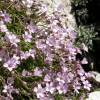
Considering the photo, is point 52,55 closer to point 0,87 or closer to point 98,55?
point 0,87

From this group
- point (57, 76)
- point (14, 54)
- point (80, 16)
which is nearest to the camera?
point (14, 54)

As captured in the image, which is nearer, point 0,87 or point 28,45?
point 0,87

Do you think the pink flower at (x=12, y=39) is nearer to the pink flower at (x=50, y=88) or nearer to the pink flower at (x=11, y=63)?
the pink flower at (x=11, y=63)

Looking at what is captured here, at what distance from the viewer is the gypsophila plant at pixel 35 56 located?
245cm

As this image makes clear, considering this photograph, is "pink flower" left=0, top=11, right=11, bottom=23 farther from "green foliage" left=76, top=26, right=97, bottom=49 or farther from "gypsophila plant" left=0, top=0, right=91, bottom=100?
"green foliage" left=76, top=26, right=97, bottom=49

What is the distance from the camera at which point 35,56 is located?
269cm

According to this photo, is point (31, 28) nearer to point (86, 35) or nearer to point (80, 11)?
point (86, 35)

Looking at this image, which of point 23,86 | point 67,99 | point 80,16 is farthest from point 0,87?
point 80,16

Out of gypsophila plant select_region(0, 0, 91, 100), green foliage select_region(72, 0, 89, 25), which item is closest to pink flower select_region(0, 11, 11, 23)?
gypsophila plant select_region(0, 0, 91, 100)

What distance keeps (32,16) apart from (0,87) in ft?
2.28

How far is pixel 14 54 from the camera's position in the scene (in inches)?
95.7

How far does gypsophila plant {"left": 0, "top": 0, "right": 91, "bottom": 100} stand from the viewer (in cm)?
245

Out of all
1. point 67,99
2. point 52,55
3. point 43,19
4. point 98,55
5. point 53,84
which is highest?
point 43,19

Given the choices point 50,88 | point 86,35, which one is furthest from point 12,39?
point 86,35
